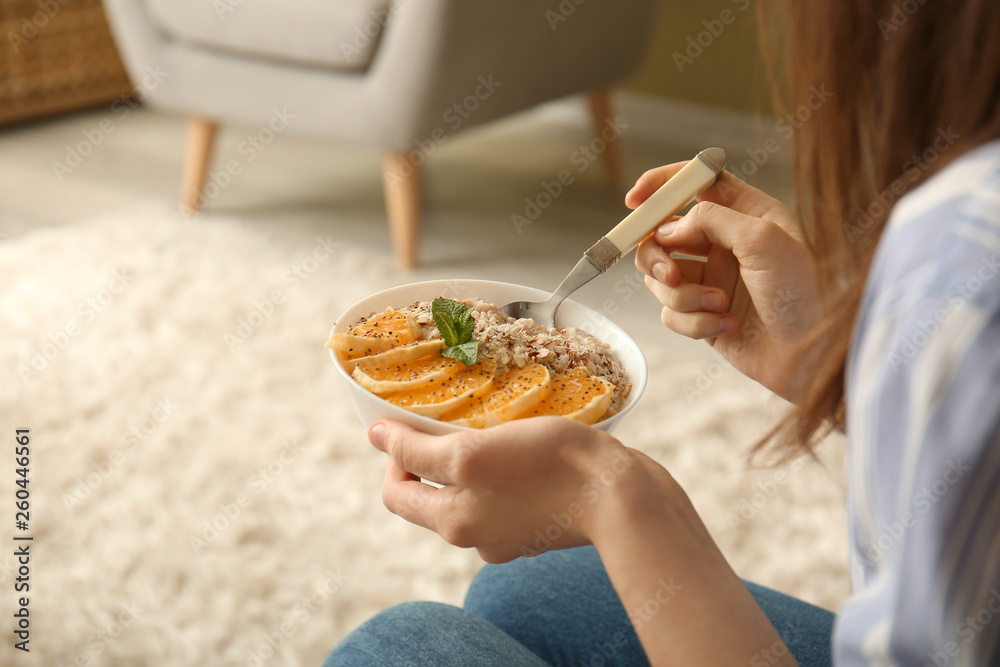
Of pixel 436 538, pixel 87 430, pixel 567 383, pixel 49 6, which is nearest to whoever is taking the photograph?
pixel 567 383

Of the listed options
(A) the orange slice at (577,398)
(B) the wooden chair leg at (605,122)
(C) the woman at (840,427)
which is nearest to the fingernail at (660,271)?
(C) the woman at (840,427)

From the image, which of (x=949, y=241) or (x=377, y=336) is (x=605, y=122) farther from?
(x=949, y=241)

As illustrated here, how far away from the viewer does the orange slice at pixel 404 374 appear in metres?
0.64

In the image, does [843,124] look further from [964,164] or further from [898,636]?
[898,636]

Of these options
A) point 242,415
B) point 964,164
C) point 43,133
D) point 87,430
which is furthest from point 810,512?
point 43,133

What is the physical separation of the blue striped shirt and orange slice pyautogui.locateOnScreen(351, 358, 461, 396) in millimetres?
357

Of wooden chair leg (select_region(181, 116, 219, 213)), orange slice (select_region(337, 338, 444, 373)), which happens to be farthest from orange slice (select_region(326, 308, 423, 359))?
wooden chair leg (select_region(181, 116, 219, 213))

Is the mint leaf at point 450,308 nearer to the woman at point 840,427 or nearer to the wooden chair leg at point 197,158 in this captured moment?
the woman at point 840,427

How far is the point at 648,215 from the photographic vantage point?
0.71 m

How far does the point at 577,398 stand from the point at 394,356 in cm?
15

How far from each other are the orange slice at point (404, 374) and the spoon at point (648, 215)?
0.44 feet

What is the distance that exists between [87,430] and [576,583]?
3.47 ft

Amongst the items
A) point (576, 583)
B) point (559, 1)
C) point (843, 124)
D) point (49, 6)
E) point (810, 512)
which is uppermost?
point (843, 124)

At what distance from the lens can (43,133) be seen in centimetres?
279
